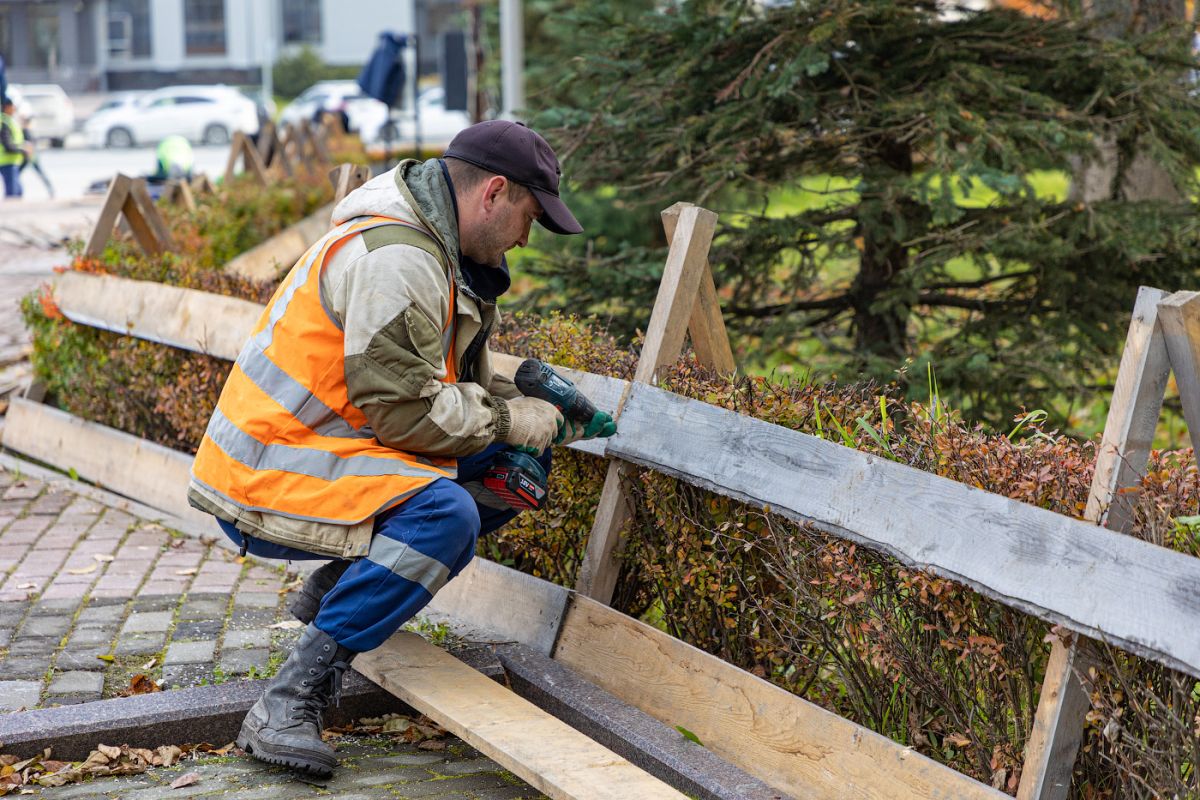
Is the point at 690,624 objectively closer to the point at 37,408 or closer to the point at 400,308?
the point at 400,308

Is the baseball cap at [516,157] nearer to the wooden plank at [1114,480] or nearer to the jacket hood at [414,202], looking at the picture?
the jacket hood at [414,202]

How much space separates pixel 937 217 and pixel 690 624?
250 centimetres

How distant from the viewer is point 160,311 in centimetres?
590

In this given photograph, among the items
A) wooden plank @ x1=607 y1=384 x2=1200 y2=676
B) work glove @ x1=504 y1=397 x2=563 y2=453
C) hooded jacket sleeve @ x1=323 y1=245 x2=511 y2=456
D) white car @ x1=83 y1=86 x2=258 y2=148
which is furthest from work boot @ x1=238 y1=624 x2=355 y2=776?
white car @ x1=83 y1=86 x2=258 y2=148

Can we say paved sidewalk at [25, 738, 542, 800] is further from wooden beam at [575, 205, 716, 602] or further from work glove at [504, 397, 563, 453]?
work glove at [504, 397, 563, 453]

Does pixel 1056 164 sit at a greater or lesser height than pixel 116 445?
greater

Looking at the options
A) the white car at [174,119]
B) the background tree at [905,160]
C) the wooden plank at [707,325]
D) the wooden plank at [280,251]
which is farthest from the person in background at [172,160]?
the white car at [174,119]

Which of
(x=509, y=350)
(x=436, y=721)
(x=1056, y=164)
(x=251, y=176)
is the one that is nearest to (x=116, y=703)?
(x=436, y=721)

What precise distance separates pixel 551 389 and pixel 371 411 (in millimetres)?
591

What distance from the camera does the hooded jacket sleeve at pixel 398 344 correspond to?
323 centimetres

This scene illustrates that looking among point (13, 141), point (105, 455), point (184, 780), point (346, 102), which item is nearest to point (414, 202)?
point (184, 780)

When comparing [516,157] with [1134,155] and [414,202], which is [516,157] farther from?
[1134,155]

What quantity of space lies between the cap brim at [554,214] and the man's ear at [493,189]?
7 centimetres

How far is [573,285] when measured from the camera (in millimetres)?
6496
